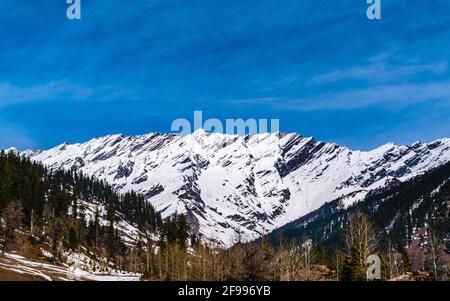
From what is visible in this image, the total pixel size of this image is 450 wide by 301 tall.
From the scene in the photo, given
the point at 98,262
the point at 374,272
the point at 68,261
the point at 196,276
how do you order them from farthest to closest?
the point at 98,262 → the point at 68,261 → the point at 196,276 → the point at 374,272

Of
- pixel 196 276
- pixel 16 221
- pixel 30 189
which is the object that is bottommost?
pixel 196 276

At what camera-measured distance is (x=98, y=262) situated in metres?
195

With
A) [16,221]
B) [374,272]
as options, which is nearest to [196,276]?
[374,272]
